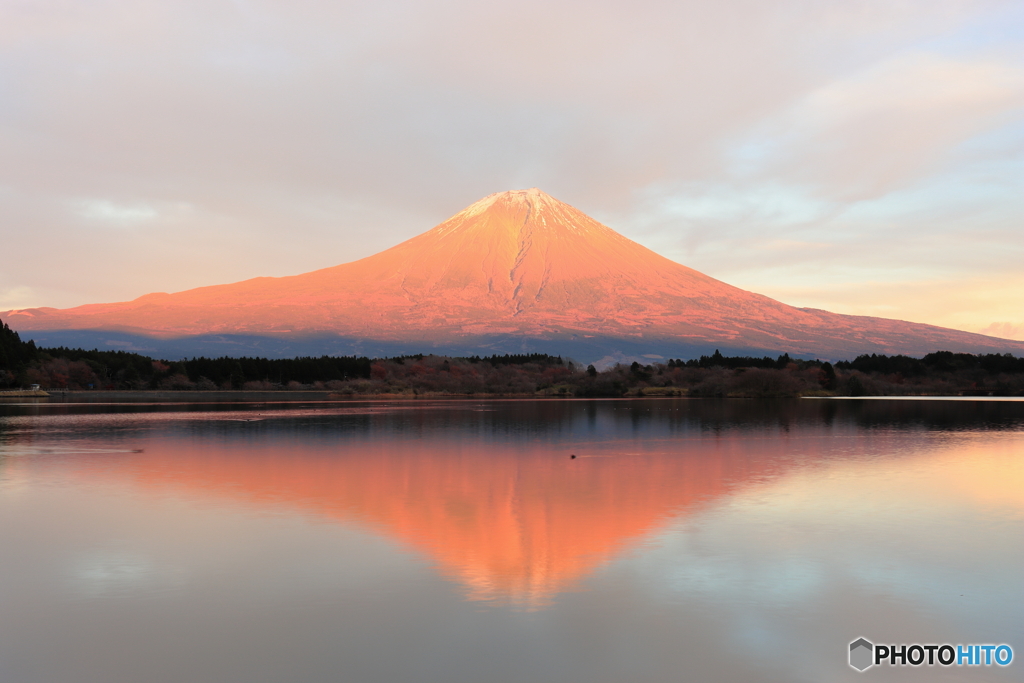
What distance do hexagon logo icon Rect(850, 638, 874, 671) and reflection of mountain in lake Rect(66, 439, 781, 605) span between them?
303cm

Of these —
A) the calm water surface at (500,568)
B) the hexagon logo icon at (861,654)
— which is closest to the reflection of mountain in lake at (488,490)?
the calm water surface at (500,568)

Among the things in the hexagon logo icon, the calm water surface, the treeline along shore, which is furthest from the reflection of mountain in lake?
the treeline along shore

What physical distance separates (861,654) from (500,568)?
4.29m

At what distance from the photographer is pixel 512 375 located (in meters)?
107

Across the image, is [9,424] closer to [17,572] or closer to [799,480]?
[17,572]

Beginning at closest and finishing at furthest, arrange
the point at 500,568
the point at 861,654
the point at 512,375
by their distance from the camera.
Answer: the point at 861,654 < the point at 500,568 < the point at 512,375

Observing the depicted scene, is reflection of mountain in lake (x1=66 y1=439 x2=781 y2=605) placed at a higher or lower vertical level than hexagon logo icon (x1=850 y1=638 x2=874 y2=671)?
higher

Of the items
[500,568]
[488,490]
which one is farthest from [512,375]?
[500,568]

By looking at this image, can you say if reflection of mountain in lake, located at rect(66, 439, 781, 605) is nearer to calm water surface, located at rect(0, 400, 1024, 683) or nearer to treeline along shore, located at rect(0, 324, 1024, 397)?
calm water surface, located at rect(0, 400, 1024, 683)

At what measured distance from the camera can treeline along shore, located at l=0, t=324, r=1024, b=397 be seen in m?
90.8

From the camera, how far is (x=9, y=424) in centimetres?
3772

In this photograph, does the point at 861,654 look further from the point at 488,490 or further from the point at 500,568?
the point at 488,490

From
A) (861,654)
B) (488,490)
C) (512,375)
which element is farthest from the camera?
(512,375)

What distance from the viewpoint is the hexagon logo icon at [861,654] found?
22.1 ft
